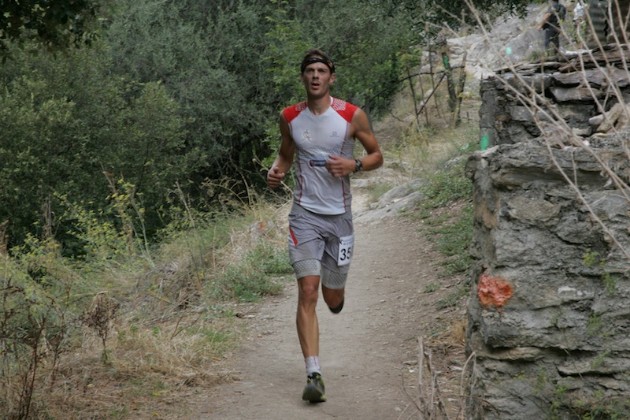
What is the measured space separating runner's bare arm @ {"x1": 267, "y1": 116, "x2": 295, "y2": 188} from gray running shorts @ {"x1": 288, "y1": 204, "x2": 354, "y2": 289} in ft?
0.67

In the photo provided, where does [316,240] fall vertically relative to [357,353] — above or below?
above

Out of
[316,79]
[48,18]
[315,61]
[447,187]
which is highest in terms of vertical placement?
[48,18]

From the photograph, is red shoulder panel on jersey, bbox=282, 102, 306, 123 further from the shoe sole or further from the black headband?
the shoe sole

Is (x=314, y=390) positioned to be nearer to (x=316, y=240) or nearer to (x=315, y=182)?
(x=316, y=240)

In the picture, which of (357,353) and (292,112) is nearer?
(292,112)

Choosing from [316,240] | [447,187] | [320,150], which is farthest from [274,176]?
[447,187]

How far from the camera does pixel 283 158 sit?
19.7 feet

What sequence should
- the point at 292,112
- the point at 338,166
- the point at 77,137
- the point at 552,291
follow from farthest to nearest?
the point at 77,137, the point at 292,112, the point at 338,166, the point at 552,291

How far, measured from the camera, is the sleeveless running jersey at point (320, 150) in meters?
5.71

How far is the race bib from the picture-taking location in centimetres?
587

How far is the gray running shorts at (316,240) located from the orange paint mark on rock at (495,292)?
1.52 m

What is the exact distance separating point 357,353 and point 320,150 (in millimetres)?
2095

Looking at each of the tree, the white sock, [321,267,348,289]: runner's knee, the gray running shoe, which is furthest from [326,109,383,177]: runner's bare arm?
the tree

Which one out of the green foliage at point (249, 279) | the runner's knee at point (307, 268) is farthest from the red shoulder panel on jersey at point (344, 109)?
the green foliage at point (249, 279)
